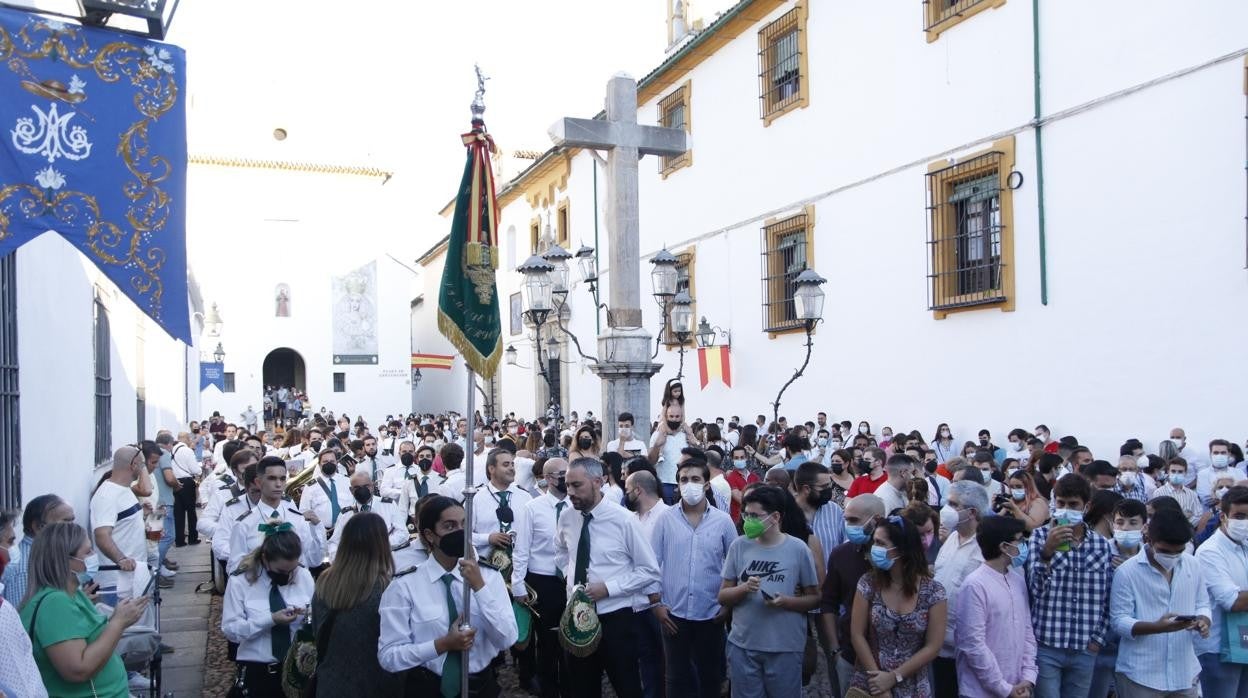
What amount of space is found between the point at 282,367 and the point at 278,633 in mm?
41416

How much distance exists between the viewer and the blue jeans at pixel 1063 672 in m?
5.37

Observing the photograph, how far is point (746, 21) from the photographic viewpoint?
824 inches

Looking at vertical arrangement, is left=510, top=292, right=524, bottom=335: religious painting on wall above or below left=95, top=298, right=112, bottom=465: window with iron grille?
above

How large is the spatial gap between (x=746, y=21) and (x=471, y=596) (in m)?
18.1

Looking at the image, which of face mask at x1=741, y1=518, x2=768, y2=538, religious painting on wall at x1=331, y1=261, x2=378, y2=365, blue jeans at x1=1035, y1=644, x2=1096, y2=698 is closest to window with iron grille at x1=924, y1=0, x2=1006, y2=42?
face mask at x1=741, y1=518, x2=768, y2=538

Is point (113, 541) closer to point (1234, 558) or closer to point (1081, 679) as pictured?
point (1081, 679)

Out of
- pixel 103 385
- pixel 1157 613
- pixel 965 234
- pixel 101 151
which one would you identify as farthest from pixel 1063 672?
pixel 965 234

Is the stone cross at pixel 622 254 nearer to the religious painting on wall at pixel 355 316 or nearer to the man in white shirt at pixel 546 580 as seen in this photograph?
the man in white shirt at pixel 546 580

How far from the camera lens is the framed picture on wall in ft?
120

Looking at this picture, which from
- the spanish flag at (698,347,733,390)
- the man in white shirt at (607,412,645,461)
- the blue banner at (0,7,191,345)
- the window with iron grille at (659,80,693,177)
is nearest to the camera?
the blue banner at (0,7,191,345)

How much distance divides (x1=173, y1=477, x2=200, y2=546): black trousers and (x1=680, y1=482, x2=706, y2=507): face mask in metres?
10.6

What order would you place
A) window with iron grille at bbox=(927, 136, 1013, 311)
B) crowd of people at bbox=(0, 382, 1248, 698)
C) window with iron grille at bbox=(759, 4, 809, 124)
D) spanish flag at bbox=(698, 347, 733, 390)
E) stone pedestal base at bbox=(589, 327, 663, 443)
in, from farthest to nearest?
spanish flag at bbox=(698, 347, 733, 390), window with iron grille at bbox=(759, 4, 809, 124), window with iron grille at bbox=(927, 136, 1013, 311), stone pedestal base at bbox=(589, 327, 663, 443), crowd of people at bbox=(0, 382, 1248, 698)

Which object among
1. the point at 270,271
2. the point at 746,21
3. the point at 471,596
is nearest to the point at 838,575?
the point at 471,596

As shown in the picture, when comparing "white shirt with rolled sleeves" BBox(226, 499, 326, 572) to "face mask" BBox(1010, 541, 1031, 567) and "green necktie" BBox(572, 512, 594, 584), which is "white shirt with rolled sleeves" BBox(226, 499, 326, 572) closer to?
"green necktie" BBox(572, 512, 594, 584)
